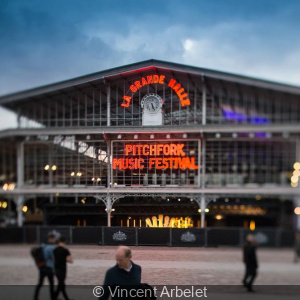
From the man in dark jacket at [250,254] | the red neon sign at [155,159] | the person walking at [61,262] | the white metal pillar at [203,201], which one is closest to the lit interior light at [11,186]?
the person walking at [61,262]

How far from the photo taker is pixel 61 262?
5543 millimetres

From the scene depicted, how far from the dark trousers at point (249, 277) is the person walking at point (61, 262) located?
2.18m

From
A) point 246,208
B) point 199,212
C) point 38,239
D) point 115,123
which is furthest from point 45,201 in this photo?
point 246,208

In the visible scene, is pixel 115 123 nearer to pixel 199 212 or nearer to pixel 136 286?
pixel 199 212

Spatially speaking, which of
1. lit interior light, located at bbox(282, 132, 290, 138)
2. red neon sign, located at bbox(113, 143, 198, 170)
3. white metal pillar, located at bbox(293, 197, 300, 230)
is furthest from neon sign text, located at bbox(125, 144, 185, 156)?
white metal pillar, located at bbox(293, 197, 300, 230)

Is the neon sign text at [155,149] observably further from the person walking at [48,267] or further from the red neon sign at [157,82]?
the person walking at [48,267]

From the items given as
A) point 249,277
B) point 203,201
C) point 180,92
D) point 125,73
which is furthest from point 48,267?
point 180,92

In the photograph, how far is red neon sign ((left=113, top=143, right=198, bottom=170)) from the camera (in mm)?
4867

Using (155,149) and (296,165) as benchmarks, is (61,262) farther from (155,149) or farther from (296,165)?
(296,165)

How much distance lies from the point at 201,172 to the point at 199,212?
45 centimetres

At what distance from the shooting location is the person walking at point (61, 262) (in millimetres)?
5496

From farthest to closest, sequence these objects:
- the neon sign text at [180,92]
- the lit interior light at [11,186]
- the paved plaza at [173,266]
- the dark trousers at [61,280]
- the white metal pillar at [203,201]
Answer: the dark trousers at [61,280], the lit interior light at [11,186], the paved plaza at [173,266], the neon sign text at [180,92], the white metal pillar at [203,201]

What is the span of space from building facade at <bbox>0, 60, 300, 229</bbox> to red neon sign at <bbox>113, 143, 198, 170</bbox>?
12 mm

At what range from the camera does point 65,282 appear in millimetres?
5793
